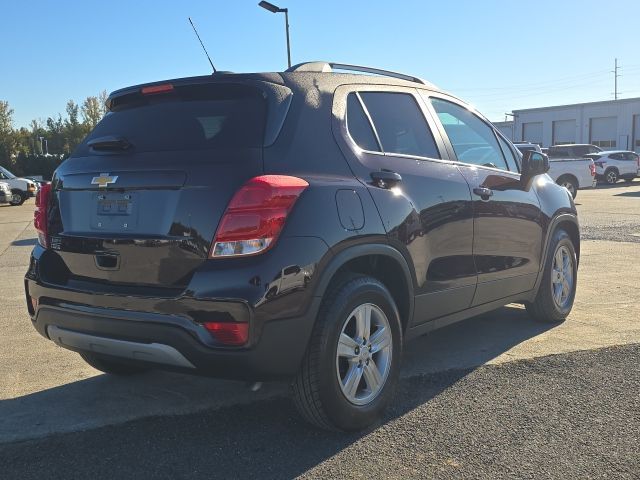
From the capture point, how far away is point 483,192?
4.36 meters

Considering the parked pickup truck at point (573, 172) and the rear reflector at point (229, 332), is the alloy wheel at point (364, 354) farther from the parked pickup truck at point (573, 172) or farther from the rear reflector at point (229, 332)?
the parked pickup truck at point (573, 172)

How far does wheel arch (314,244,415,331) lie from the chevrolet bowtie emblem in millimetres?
1155

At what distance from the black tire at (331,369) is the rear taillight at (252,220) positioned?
489 mm

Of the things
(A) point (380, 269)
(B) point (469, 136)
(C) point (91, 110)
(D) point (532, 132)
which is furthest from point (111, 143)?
(C) point (91, 110)

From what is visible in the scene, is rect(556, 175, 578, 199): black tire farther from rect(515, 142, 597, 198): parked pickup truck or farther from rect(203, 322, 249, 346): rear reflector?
rect(203, 322, 249, 346): rear reflector

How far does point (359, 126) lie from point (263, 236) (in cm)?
110

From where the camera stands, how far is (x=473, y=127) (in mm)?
4797

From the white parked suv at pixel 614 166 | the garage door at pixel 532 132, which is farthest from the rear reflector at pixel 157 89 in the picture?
the garage door at pixel 532 132

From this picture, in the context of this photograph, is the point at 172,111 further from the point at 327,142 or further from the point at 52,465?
the point at 52,465

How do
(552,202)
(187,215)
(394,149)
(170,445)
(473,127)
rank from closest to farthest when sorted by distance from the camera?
1. (187,215)
2. (170,445)
3. (394,149)
4. (473,127)
5. (552,202)

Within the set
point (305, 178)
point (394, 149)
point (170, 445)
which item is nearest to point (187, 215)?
point (305, 178)

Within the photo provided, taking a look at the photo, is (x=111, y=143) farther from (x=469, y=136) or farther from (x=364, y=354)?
(x=469, y=136)

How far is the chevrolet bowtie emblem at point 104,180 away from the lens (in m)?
3.23

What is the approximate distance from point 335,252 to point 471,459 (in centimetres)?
115
